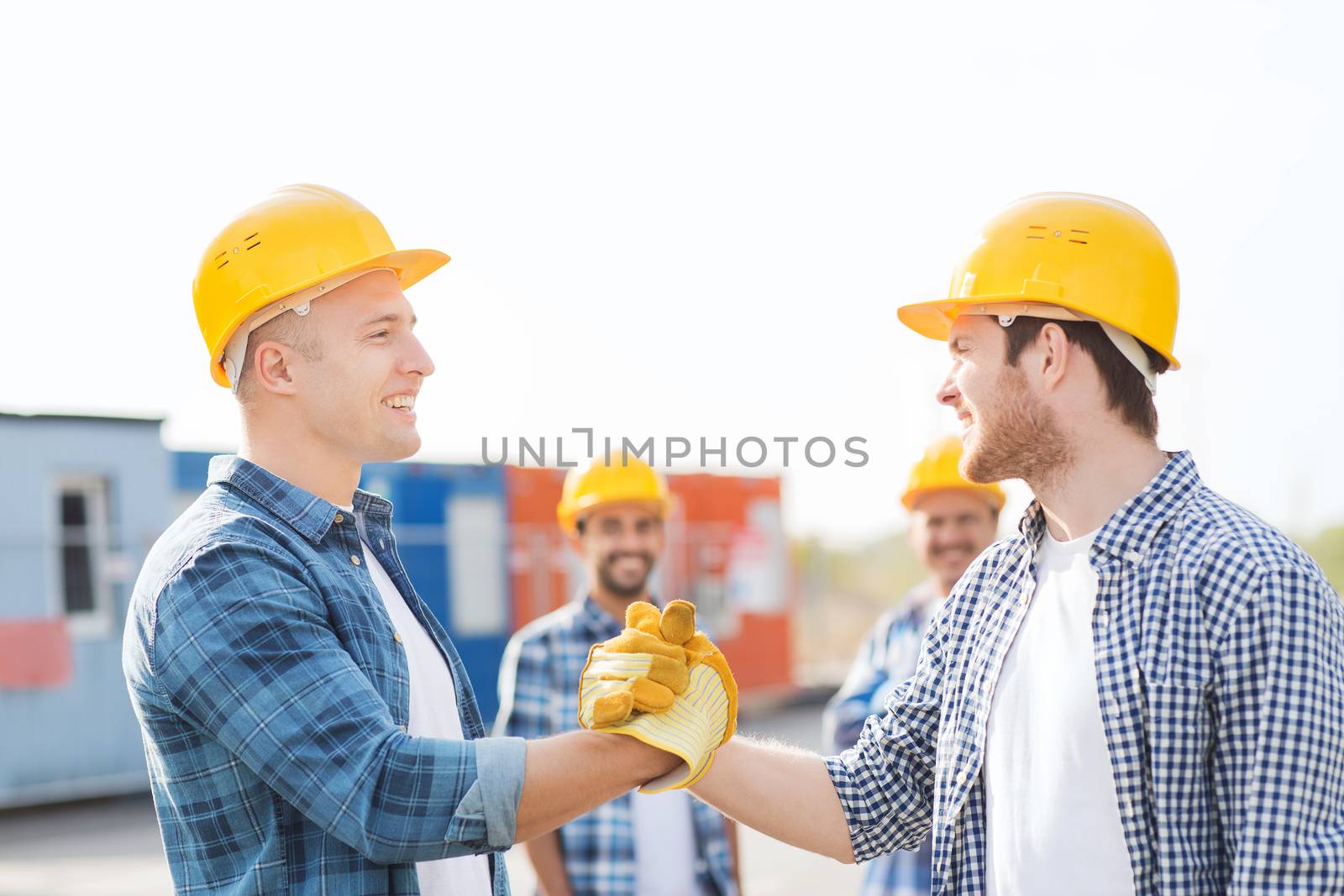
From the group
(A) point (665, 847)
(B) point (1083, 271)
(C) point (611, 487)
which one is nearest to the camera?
(B) point (1083, 271)

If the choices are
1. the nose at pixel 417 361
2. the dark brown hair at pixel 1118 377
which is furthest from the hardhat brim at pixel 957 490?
the nose at pixel 417 361

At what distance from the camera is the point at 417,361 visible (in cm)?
320

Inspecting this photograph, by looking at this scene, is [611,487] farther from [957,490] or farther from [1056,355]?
[1056,355]

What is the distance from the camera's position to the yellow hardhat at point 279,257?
10.0 ft

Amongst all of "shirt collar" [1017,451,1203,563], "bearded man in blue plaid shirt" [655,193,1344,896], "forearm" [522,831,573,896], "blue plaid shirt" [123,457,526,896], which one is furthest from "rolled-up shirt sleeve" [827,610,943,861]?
"forearm" [522,831,573,896]

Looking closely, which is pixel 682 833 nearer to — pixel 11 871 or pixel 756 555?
pixel 11 871

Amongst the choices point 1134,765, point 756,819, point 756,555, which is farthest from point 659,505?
point 756,555

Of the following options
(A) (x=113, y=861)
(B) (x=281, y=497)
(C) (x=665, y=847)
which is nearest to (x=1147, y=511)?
(B) (x=281, y=497)

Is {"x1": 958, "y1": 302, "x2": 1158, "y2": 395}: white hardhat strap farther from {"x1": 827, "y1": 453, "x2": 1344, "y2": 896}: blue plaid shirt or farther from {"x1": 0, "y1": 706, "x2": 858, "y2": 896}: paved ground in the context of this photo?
{"x1": 0, "y1": 706, "x2": 858, "y2": 896}: paved ground

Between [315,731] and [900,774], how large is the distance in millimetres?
1474

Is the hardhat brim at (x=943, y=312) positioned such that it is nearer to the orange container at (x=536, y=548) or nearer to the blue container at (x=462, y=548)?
the blue container at (x=462, y=548)

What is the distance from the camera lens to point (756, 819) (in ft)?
11.0

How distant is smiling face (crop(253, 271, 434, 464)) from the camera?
3.08 m

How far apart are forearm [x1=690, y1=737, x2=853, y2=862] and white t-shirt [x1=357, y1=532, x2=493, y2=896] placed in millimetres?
607
